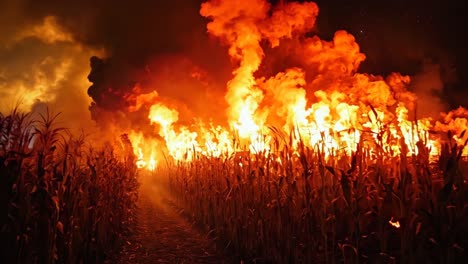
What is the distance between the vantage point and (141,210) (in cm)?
1402

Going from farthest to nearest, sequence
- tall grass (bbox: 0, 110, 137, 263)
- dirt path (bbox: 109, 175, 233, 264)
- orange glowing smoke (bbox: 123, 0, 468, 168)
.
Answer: orange glowing smoke (bbox: 123, 0, 468, 168), dirt path (bbox: 109, 175, 233, 264), tall grass (bbox: 0, 110, 137, 263)

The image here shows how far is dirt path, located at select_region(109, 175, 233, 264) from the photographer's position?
23.4 feet

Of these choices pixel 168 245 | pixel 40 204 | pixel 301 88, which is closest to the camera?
pixel 40 204

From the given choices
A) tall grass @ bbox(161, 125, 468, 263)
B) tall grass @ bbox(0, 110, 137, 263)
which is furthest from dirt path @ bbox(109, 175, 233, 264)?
tall grass @ bbox(0, 110, 137, 263)

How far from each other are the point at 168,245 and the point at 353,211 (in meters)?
5.07

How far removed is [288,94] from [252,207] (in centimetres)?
1204

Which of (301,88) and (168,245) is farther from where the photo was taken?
(301,88)

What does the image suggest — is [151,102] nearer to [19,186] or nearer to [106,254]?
[106,254]

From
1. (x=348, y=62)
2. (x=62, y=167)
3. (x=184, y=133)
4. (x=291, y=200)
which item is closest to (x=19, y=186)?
(x=62, y=167)

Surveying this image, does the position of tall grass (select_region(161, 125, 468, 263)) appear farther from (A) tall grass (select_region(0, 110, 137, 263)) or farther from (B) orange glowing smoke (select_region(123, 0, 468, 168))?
(B) orange glowing smoke (select_region(123, 0, 468, 168))

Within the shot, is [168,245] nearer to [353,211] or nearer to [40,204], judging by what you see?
[40,204]

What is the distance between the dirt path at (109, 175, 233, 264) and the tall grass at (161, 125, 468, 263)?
1.78 feet

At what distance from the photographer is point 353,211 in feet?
15.1

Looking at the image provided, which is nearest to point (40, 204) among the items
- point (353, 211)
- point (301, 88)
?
point (353, 211)
